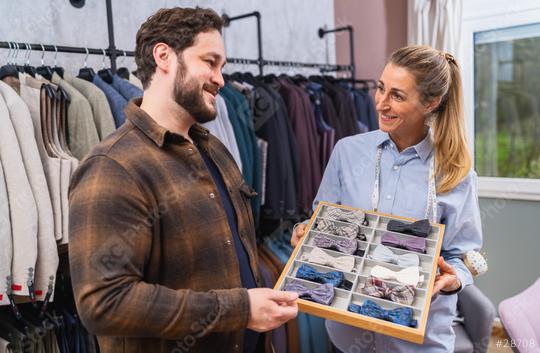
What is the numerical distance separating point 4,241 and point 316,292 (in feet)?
3.40

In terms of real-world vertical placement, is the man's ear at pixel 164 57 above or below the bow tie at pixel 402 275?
above

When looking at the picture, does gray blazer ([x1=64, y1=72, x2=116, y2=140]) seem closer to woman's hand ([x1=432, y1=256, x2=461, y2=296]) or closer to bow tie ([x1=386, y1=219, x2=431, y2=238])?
bow tie ([x1=386, y1=219, x2=431, y2=238])

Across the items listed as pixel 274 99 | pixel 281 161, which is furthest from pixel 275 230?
pixel 274 99

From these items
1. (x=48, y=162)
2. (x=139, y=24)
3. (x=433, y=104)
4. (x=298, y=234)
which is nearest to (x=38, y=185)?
(x=48, y=162)

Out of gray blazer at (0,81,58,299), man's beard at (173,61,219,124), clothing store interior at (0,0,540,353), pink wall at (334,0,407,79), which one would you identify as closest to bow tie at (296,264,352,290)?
clothing store interior at (0,0,540,353)

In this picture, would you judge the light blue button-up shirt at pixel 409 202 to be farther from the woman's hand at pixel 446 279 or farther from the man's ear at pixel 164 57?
the man's ear at pixel 164 57

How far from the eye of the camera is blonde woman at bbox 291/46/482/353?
1.46 m

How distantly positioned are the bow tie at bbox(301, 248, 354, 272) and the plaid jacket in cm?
25

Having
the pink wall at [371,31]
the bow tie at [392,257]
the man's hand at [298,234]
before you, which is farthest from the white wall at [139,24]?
the bow tie at [392,257]

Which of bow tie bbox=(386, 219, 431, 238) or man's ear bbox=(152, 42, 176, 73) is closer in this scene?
man's ear bbox=(152, 42, 176, 73)

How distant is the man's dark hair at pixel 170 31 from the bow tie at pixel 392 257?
0.79m

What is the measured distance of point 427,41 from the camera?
3.31 m

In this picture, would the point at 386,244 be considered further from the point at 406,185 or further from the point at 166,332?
the point at 166,332

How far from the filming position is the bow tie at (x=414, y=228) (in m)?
1.38
